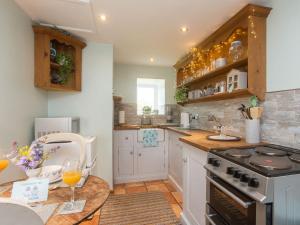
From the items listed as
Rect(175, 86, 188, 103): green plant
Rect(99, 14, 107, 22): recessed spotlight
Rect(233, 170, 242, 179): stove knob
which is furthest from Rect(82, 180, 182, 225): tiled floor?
Rect(99, 14, 107, 22): recessed spotlight

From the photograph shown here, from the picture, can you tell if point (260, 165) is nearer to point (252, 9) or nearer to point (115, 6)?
point (252, 9)

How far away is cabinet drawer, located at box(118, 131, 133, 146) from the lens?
10.1ft

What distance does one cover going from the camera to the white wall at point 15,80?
151cm

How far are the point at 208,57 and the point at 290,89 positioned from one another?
4.36 feet

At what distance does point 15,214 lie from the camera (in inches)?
20.3

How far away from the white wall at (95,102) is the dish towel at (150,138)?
688mm

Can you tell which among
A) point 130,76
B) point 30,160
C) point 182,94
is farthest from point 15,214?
point 130,76

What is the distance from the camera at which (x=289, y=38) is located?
1455 mm

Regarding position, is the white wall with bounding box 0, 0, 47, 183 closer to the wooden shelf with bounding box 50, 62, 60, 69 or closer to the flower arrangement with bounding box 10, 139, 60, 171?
the wooden shelf with bounding box 50, 62, 60, 69

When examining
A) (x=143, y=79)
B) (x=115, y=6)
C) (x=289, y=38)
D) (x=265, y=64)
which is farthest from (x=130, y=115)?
(x=289, y=38)

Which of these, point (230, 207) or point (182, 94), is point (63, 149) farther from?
point (182, 94)

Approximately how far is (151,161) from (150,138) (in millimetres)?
Result: 443

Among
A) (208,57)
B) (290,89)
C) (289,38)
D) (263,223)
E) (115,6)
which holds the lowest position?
(263,223)

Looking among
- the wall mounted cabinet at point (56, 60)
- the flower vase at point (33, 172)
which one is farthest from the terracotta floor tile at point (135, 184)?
the flower vase at point (33, 172)
